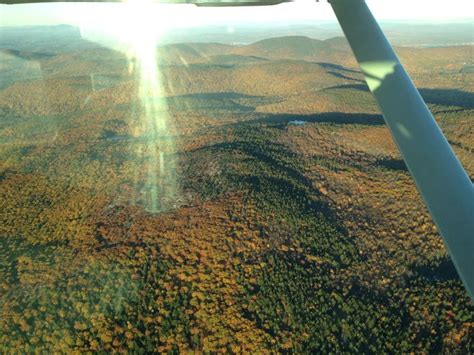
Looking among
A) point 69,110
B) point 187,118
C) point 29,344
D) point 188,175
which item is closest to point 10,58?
point 69,110

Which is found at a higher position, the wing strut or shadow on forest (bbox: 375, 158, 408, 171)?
the wing strut

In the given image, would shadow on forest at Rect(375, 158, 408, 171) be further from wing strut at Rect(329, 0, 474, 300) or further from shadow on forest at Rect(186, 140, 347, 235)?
wing strut at Rect(329, 0, 474, 300)

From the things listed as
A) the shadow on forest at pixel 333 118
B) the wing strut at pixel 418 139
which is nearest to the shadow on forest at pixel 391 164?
the shadow on forest at pixel 333 118

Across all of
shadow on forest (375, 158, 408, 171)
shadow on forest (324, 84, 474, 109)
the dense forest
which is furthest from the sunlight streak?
shadow on forest (324, 84, 474, 109)

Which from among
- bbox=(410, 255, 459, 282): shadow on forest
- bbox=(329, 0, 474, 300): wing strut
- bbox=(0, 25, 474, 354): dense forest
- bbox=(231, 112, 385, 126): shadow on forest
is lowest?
bbox=(410, 255, 459, 282): shadow on forest

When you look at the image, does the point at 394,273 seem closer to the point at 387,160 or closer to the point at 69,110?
the point at 387,160

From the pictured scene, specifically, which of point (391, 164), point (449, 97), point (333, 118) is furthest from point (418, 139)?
point (449, 97)
